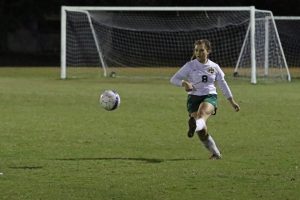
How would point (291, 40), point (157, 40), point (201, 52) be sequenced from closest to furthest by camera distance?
1. point (201, 52)
2. point (157, 40)
3. point (291, 40)

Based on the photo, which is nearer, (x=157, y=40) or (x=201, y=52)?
(x=201, y=52)

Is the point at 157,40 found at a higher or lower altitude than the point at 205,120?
higher

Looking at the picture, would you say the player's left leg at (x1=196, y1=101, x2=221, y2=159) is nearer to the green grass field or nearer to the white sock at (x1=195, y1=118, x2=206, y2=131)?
the white sock at (x1=195, y1=118, x2=206, y2=131)

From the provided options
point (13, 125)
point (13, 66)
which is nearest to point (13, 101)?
point (13, 125)

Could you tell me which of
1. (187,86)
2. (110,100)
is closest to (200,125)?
(187,86)

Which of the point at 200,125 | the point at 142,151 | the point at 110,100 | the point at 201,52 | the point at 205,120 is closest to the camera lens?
the point at 200,125

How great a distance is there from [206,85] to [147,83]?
64.1ft

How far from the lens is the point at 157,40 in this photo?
40250 mm

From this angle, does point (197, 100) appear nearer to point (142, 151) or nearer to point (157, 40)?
point (142, 151)

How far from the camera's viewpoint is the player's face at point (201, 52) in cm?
1100

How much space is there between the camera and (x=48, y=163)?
Result: 1050cm

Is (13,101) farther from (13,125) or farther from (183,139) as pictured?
(183,139)

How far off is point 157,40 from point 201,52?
29287 mm

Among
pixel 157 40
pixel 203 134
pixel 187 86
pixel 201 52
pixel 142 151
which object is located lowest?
pixel 142 151
